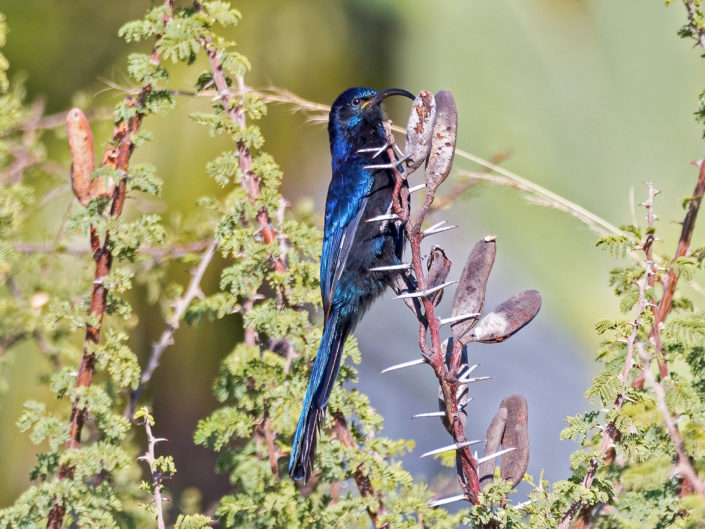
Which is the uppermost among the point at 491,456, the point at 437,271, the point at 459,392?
the point at 437,271

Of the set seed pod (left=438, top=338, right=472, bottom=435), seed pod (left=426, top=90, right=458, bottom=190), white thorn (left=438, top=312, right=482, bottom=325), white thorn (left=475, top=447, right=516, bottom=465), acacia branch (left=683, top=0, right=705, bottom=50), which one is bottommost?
white thorn (left=475, top=447, right=516, bottom=465)

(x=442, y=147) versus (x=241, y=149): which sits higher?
(x=241, y=149)

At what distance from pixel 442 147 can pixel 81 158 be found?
1037 mm

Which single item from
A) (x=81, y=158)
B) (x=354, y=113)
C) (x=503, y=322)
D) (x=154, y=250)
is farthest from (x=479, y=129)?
(x=503, y=322)

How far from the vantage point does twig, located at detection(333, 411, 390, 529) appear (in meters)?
2.01

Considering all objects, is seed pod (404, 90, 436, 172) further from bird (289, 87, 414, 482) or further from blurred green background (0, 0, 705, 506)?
blurred green background (0, 0, 705, 506)

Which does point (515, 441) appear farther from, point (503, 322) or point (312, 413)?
point (312, 413)

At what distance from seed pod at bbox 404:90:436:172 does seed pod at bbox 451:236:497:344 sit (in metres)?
0.21

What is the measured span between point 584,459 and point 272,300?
90 cm

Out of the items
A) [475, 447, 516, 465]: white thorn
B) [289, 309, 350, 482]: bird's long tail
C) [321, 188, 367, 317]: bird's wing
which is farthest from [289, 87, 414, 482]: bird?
[475, 447, 516, 465]: white thorn

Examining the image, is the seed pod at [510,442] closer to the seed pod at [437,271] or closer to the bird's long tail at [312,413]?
the seed pod at [437,271]

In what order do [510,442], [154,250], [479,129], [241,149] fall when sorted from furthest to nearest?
[479,129] < [154,250] < [241,149] < [510,442]

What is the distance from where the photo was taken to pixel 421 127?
5.13 feet

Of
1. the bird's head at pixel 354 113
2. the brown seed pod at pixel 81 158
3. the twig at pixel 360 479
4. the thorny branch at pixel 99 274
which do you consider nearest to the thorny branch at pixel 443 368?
the twig at pixel 360 479
